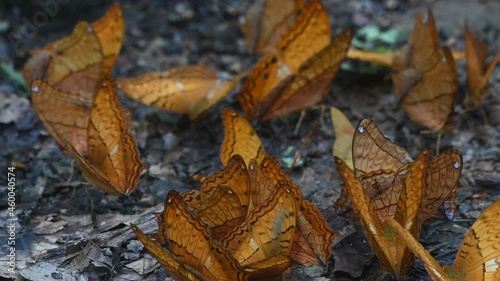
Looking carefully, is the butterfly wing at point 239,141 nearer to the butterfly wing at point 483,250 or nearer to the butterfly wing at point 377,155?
the butterfly wing at point 377,155

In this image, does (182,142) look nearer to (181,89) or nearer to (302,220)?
(181,89)

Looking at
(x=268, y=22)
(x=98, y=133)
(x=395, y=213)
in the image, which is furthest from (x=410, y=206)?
(x=268, y=22)

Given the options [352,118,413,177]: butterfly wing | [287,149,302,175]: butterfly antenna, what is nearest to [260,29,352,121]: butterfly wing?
[287,149,302,175]: butterfly antenna

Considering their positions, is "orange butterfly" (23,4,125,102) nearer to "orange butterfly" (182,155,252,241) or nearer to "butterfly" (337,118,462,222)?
"orange butterfly" (182,155,252,241)

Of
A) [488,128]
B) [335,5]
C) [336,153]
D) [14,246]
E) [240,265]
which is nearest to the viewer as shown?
[240,265]

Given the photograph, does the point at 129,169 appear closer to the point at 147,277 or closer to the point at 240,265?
the point at 147,277

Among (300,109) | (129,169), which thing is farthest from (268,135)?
(129,169)
